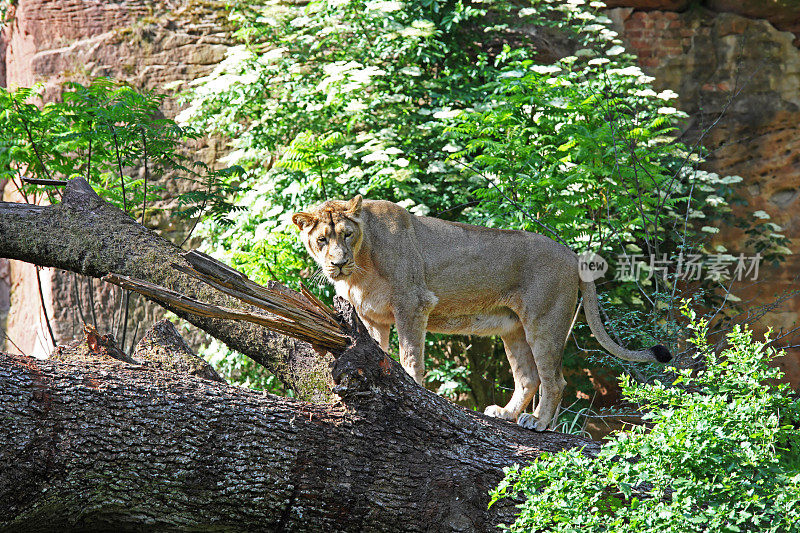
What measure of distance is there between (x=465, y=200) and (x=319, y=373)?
3990 millimetres

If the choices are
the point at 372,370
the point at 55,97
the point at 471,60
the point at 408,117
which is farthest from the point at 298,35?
the point at 372,370

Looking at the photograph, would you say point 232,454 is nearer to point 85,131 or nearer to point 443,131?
point 85,131

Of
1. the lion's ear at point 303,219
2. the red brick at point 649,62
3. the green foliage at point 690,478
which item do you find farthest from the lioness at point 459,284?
the red brick at point 649,62

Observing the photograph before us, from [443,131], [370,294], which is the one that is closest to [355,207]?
[370,294]

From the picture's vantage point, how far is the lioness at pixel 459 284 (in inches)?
215

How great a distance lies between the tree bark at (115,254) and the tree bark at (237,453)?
117 centimetres

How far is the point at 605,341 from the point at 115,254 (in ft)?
11.4

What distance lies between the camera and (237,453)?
139 inches

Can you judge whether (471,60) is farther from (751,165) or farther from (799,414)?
(799,414)

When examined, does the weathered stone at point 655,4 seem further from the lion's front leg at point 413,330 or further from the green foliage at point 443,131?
the lion's front leg at point 413,330

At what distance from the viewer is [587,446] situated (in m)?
4.29

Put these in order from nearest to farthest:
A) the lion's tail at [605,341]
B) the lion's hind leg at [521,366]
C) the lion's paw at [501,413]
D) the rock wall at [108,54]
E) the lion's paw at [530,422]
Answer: the lion's paw at [530,422]
the lion's tail at [605,341]
the lion's paw at [501,413]
the lion's hind leg at [521,366]
the rock wall at [108,54]

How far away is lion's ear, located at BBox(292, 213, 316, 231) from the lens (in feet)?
17.7

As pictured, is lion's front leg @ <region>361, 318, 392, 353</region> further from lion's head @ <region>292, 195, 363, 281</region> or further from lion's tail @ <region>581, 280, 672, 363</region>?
lion's tail @ <region>581, 280, 672, 363</region>
